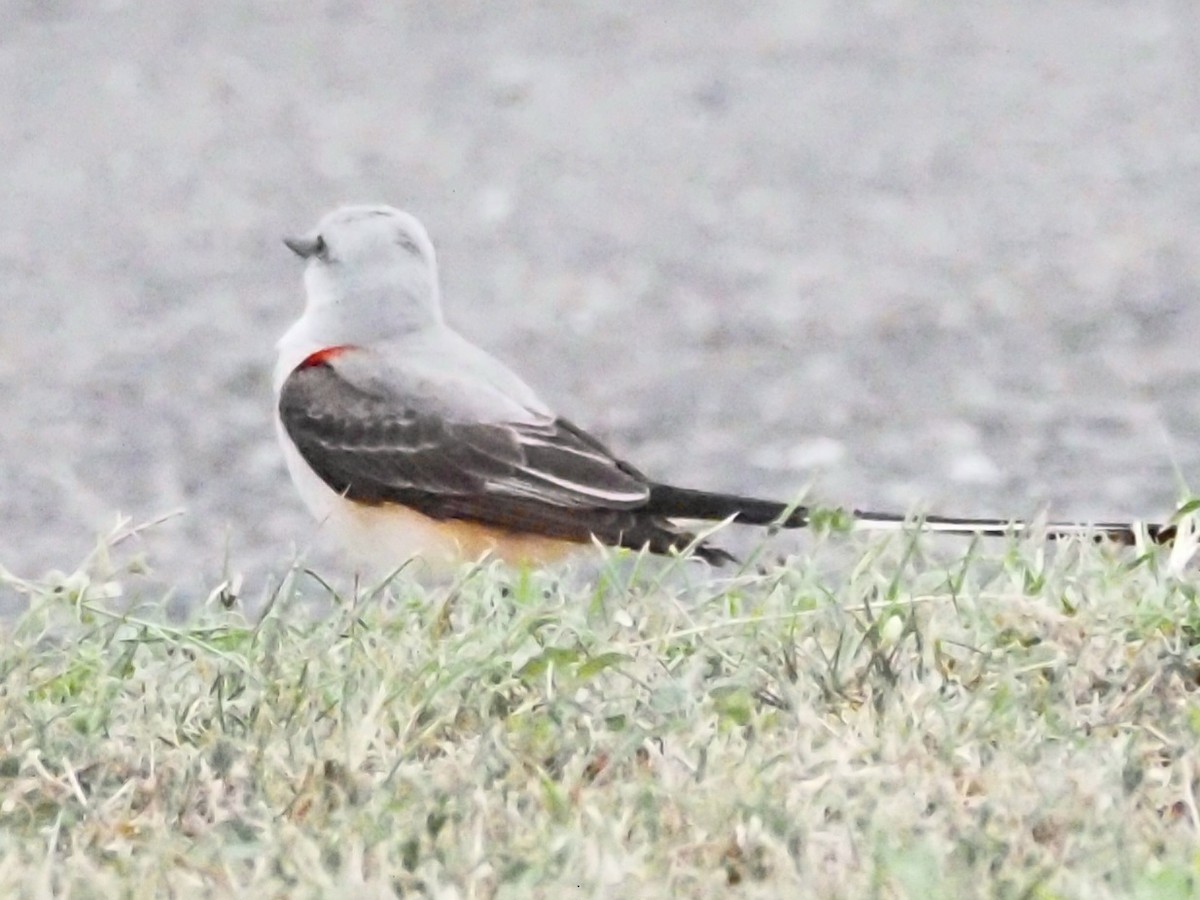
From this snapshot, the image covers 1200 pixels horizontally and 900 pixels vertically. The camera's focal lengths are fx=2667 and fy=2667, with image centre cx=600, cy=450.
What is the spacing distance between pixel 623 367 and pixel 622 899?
6.04m

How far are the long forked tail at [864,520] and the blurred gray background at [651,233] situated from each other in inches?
84.8

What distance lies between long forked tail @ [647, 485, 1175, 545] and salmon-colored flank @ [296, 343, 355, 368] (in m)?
0.80

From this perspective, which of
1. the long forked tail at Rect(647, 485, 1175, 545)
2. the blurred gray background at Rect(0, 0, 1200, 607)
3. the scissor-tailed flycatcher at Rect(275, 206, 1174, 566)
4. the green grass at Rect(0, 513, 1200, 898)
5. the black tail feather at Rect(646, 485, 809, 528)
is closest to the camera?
the green grass at Rect(0, 513, 1200, 898)

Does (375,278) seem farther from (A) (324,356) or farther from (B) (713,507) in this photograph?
(B) (713,507)

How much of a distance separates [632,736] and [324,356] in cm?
195

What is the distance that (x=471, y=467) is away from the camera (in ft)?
18.7

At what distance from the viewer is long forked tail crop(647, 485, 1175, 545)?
520 centimetres

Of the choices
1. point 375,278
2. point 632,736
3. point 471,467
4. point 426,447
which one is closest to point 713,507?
point 471,467

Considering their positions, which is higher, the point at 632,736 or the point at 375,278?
the point at 375,278

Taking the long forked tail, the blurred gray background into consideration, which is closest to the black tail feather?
the long forked tail

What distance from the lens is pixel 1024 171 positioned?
38.4ft

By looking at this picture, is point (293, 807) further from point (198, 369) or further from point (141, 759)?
point (198, 369)

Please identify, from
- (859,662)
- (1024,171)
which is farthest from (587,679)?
(1024,171)

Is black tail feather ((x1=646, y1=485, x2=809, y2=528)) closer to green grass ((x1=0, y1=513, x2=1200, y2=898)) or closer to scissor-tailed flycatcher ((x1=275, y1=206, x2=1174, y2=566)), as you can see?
scissor-tailed flycatcher ((x1=275, y1=206, x2=1174, y2=566))
